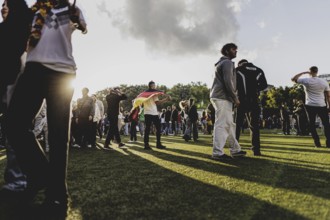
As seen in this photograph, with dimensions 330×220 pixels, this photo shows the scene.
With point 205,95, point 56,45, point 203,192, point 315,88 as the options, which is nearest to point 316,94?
point 315,88

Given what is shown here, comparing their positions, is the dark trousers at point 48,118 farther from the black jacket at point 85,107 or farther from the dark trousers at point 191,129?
the dark trousers at point 191,129

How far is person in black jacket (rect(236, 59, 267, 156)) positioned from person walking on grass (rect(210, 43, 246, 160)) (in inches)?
37.3

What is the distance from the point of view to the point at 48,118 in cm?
270

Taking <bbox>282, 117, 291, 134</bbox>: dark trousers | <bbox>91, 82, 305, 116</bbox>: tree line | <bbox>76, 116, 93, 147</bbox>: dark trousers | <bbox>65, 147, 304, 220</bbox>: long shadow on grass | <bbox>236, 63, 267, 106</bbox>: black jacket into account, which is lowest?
<bbox>65, 147, 304, 220</bbox>: long shadow on grass

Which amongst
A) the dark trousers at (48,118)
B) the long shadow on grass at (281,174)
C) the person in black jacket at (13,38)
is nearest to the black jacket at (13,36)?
the person in black jacket at (13,38)

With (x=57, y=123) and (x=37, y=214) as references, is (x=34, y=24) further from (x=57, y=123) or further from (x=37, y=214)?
(x=37, y=214)

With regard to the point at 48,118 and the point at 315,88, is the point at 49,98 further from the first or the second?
the point at 315,88

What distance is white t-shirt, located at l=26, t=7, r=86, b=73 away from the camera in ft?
8.78

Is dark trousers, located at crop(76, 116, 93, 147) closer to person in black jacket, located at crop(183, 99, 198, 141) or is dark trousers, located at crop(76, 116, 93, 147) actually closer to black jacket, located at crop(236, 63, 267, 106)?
person in black jacket, located at crop(183, 99, 198, 141)

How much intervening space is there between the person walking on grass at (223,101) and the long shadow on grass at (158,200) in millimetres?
1876

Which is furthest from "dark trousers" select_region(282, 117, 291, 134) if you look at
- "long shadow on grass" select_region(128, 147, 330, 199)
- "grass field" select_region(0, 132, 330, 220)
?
"grass field" select_region(0, 132, 330, 220)

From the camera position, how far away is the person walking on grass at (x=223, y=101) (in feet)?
19.9

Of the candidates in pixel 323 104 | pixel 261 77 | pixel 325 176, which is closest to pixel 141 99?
pixel 261 77

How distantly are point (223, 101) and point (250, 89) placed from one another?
1338mm
